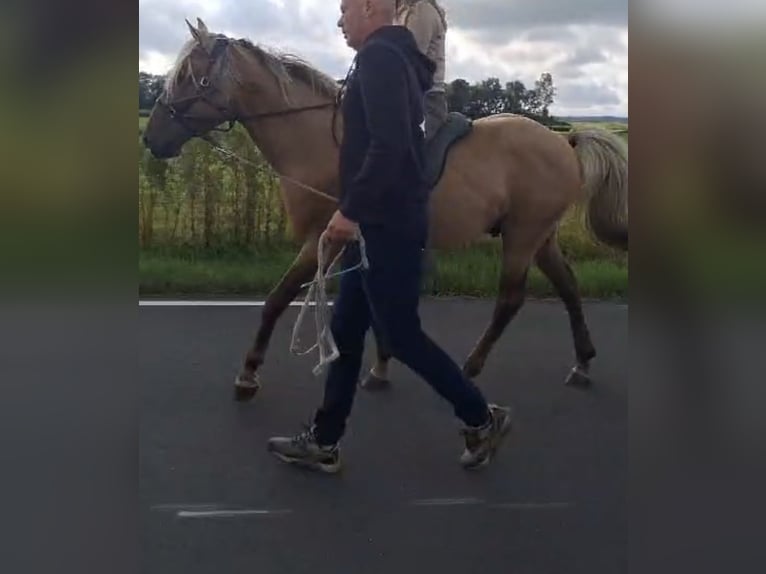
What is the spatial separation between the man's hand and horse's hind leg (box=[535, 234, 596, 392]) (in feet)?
1.60

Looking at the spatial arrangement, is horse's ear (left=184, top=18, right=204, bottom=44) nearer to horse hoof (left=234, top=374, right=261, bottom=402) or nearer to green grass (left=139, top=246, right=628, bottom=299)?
green grass (left=139, top=246, right=628, bottom=299)

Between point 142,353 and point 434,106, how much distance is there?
3.16 feet

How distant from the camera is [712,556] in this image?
264cm

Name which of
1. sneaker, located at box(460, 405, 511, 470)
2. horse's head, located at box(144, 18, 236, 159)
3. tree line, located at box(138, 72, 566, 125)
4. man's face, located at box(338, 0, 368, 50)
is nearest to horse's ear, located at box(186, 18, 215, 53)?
horse's head, located at box(144, 18, 236, 159)

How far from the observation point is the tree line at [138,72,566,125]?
8.73ft

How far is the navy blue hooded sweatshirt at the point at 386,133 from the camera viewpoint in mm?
2600

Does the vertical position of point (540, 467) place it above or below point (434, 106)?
below

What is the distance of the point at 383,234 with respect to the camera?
2676mm

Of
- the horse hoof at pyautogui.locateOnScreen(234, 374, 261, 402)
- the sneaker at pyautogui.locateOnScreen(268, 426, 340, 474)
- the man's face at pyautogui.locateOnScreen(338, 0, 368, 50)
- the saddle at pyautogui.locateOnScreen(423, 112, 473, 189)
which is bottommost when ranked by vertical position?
the sneaker at pyautogui.locateOnScreen(268, 426, 340, 474)

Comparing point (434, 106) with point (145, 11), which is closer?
point (145, 11)

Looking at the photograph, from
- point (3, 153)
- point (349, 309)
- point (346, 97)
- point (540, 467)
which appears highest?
point (346, 97)

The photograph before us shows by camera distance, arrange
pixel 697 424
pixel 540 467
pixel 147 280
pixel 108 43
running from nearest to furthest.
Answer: pixel 108 43, pixel 697 424, pixel 147 280, pixel 540 467

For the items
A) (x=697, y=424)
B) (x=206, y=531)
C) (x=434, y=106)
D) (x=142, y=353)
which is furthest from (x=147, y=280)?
(x=697, y=424)

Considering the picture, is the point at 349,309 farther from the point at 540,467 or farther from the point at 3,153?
the point at 3,153
